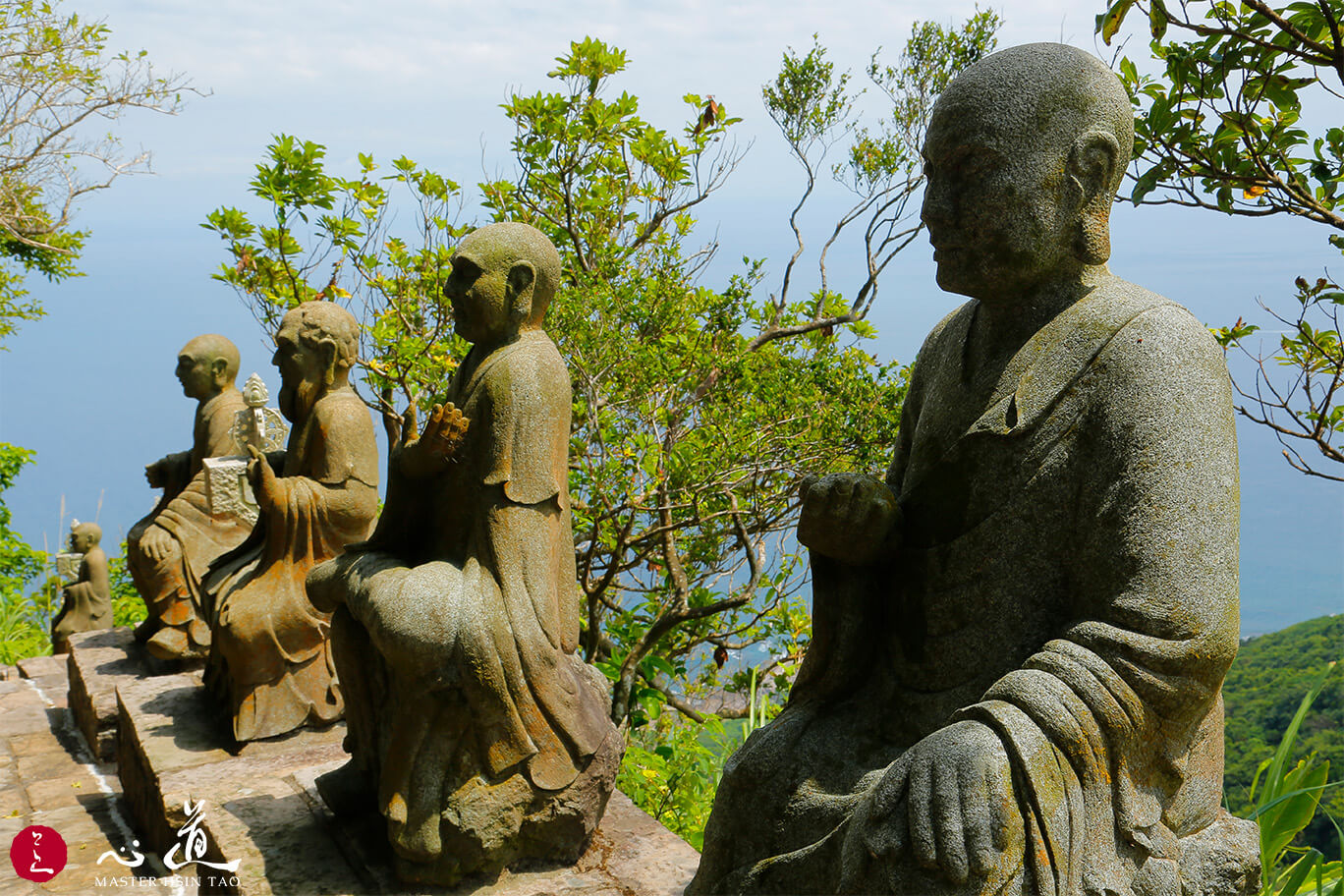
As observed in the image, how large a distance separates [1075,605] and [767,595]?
191 inches

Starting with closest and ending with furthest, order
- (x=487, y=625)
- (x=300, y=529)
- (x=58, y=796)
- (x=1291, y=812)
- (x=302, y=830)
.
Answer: (x=1291, y=812)
(x=487, y=625)
(x=302, y=830)
(x=300, y=529)
(x=58, y=796)

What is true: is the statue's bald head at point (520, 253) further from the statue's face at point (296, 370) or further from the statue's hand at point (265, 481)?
the statue's hand at point (265, 481)

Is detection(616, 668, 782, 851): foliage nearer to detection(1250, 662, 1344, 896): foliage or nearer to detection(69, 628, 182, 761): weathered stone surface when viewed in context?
detection(1250, 662, 1344, 896): foliage

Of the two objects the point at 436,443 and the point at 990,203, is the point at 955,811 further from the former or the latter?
the point at 436,443

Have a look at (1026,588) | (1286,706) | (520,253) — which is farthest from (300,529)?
(1286,706)

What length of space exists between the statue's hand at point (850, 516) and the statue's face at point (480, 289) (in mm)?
1628

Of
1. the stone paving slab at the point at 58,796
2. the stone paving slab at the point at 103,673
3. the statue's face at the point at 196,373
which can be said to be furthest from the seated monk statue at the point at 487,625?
the statue's face at the point at 196,373

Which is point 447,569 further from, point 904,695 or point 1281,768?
point 1281,768

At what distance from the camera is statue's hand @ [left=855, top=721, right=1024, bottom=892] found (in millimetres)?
1850

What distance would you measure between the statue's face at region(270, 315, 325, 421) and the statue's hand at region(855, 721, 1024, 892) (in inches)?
154

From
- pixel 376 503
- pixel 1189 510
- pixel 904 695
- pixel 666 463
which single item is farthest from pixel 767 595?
pixel 1189 510

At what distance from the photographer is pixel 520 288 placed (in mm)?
3744

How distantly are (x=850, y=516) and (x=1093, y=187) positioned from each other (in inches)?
32.0

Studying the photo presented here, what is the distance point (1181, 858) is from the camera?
2.08m
